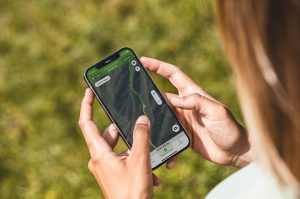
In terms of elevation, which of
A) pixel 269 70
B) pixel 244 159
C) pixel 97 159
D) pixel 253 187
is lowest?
pixel 244 159

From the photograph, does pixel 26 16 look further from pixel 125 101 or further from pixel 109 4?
pixel 125 101

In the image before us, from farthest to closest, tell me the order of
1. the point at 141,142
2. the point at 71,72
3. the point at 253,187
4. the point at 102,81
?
the point at 71,72 < the point at 102,81 < the point at 141,142 < the point at 253,187

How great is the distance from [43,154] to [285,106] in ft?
5.93

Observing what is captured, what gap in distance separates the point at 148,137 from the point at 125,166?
118 millimetres

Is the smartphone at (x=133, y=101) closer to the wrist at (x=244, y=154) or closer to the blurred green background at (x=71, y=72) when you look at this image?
the wrist at (x=244, y=154)

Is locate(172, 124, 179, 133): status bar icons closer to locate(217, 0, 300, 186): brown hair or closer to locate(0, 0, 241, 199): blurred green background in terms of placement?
locate(0, 0, 241, 199): blurred green background

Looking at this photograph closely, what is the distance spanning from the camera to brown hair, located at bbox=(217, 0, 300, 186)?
1.04 metres

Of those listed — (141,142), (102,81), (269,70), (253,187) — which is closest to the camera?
(269,70)

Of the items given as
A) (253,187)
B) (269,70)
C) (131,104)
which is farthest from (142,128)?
(269,70)

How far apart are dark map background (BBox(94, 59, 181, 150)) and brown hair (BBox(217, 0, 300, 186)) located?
3.01ft

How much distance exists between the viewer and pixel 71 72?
2.90m

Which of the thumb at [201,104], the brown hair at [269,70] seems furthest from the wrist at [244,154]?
the brown hair at [269,70]

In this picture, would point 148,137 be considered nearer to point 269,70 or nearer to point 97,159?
point 97,159

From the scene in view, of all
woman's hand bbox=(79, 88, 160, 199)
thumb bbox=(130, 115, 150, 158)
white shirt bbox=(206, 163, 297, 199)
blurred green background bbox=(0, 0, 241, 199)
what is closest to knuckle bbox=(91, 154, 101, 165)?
woman's hand bbox=(79, 88, 160, 199)
